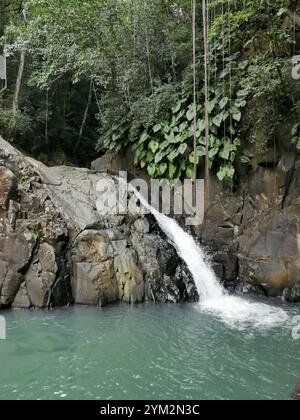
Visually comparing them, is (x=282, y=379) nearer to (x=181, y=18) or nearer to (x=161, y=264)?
(x=161, y=264)

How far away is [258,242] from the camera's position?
28.4ft

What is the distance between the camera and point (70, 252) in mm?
7762

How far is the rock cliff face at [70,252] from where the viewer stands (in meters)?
7.33

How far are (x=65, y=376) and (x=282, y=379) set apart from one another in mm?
2617

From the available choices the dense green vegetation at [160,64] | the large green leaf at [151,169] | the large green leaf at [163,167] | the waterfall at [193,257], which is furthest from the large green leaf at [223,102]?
the waterfall at [193,257]

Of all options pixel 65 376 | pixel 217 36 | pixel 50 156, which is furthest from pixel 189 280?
pixel 50 156

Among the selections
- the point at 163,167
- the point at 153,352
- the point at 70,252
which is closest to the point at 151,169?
the point at 163,167

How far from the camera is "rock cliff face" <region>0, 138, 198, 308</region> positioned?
289 inches

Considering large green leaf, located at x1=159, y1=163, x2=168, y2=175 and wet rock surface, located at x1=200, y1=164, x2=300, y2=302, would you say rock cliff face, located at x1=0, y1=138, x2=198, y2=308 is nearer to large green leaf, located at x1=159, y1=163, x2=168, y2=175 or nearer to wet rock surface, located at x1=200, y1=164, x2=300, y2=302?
wet rock surface, located at x1=200, y1=164, x2=300, y2=302

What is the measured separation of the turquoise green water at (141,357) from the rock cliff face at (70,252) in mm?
523

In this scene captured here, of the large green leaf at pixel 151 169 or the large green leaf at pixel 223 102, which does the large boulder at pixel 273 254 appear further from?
the large green leaf at pixel 151 169

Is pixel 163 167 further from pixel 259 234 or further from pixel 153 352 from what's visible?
pixel 153 352

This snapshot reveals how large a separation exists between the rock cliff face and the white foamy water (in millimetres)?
310

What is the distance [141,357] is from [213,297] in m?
3.29
